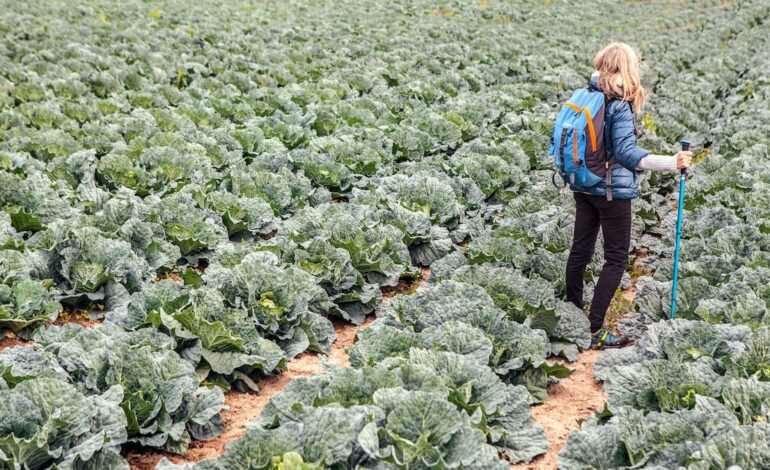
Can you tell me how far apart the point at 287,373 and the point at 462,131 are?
7.73 m

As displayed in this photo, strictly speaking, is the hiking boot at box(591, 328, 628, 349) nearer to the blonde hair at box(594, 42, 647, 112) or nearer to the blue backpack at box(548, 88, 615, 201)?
the blue backpack at box(548, 88, 615, 201)

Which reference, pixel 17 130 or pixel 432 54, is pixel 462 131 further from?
pixel 432 54

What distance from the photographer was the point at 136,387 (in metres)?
5.19

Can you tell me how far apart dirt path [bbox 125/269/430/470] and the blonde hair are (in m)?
2.99

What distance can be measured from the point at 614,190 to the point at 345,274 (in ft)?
8.87

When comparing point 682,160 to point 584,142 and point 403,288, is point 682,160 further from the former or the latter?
point 403,288

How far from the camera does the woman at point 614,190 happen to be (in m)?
5.94

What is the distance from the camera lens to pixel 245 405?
5805 mm

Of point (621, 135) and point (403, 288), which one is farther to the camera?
point (403, 288)

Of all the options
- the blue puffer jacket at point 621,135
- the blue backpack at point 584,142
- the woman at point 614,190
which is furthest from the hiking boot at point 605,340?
the blue puffer jacket at point 621,135

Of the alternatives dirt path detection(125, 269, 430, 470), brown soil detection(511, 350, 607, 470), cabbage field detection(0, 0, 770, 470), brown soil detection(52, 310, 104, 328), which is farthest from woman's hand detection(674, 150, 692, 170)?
brown soil detection(52, 310, 104, 328)

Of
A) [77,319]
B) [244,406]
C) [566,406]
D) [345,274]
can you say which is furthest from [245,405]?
[566,406]

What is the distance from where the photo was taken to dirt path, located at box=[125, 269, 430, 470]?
16.8 feet

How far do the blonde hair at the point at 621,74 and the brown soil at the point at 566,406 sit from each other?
2.28 m
